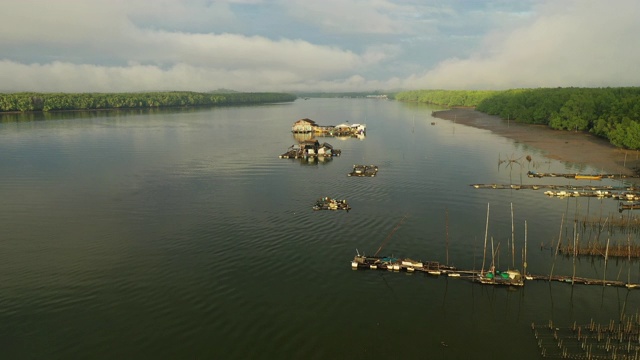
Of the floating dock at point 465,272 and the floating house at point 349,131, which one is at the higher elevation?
the floating house at point 349,131

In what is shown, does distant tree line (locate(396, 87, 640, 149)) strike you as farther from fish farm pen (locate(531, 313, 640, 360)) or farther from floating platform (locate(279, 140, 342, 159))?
fish farm pen (locate(531, 313, 640, 360))

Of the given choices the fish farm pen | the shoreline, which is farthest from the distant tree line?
the fish farm pen

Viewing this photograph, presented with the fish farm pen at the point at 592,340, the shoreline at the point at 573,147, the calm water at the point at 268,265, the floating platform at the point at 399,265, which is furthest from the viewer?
the shoreline at the point at 573,147

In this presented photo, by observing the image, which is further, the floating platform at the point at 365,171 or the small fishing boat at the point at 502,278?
the floating platform at the point at 365,171

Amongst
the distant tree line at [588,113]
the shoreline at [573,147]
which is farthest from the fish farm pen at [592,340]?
the distant tree line at [588,113]

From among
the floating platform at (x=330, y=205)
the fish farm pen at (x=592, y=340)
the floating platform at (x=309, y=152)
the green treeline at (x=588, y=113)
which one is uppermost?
the green treeline at (x=588, y=113)

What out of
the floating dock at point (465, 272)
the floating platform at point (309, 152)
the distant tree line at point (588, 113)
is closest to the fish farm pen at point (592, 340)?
the floating dock at point (465, 272)

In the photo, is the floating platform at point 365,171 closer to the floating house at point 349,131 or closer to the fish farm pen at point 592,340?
the fish farm pen at point 592,340

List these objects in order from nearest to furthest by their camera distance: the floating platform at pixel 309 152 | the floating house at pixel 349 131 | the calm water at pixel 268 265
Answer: the calm water at pixel 268 265 → the floating platform at pixel 309 152 → the floating house at pixel 349 131
